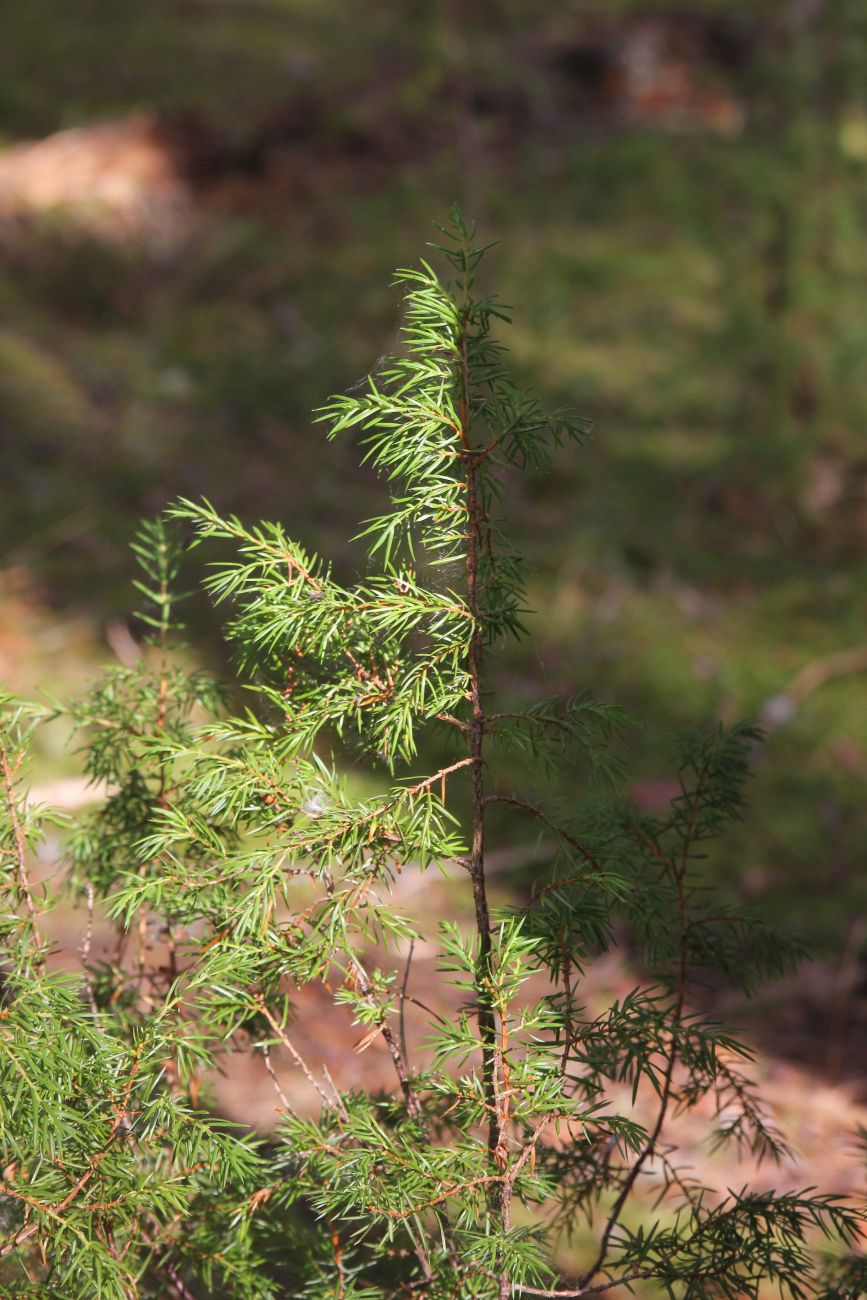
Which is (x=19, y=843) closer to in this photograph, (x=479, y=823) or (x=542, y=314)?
(x=479, y=823)

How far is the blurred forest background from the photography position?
4086 millimetres

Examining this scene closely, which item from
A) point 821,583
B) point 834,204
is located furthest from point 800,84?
point 821,583

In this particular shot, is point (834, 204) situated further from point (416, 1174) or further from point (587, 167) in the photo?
point (416, 1174)

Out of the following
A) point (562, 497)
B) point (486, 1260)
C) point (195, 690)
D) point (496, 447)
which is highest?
point (562, 497)

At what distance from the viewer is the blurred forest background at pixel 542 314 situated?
13.4ft

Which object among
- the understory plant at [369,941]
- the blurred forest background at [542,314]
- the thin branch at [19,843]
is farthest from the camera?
the blurred forest background at [542,314]

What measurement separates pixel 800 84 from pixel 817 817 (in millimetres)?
2844

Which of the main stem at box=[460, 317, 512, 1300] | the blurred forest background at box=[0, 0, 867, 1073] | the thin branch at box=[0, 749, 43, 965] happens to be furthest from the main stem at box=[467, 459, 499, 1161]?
the blurred forest background at box=[0, 0, 867, 1073]

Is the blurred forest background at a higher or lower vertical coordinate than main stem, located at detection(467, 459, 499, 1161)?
higher

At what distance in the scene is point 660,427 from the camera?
5.48m

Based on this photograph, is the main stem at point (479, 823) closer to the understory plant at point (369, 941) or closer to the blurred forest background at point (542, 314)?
the understory plant at point (369, 941)

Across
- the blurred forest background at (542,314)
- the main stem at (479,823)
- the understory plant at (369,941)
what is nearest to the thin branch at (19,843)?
the understory plant at (369,941)

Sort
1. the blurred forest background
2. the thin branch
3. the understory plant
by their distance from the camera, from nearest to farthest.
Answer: the understory plant < the thin branch < the blurred forest background

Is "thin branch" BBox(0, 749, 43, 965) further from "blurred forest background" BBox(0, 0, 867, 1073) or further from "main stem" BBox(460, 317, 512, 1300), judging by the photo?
"blurred forest background" BBox(0, 0, 867, 1073)
